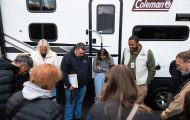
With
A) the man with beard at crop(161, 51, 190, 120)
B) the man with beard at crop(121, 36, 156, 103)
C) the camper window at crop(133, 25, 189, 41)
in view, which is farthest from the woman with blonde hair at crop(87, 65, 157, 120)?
the camper window at crop(133, 25, 189, 41)

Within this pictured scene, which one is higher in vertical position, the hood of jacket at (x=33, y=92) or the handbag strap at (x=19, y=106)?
the hood of jacket at (x=33, y=92)

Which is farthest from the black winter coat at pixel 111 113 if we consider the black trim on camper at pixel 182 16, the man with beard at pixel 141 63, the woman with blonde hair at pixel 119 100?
the black trim on camper at pixel 182 16

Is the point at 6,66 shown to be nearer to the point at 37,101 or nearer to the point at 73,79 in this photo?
the point at 37,101

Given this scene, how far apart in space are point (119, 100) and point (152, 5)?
144 inches

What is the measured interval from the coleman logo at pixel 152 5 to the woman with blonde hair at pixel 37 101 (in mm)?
3377

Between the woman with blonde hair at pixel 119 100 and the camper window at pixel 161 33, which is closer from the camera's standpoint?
the woman with blonde hair at pixel 119 100

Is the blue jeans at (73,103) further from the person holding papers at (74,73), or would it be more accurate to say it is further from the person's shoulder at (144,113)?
A: the person's shoulder at (144,113)

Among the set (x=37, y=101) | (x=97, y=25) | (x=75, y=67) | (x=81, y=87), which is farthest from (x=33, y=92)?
(x=97, y=25)

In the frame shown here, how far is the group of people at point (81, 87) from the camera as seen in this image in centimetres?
223

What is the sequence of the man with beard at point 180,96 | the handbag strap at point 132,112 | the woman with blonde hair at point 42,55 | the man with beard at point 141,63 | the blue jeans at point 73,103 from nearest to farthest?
1. the handbag strap at point 132,112
2. the man with beard at point 180,96
3. the woman with blonde hair at point 42,55
4. the man with beard at point 141,63
5. the blue jeans at point 73,103

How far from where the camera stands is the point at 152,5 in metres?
5.50

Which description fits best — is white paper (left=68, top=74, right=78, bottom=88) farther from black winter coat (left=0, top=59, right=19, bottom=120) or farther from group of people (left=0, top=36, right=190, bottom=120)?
black winter coat (left=0, top=59, right=19, bottom=120)

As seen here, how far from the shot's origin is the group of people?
223 centimetres

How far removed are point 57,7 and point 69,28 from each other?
1.48ft
